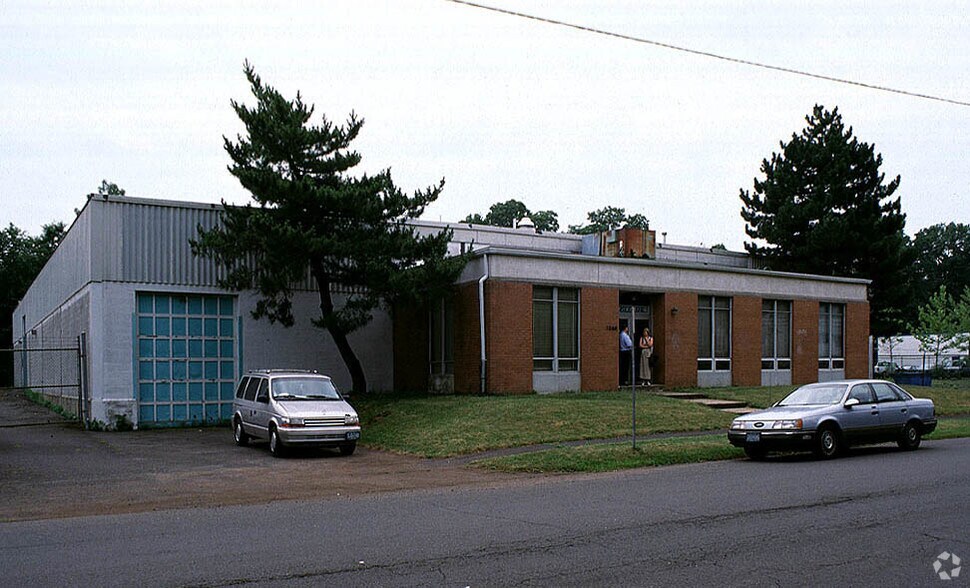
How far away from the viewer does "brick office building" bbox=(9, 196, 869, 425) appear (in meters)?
25.9

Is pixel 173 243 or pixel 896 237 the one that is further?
pixel 896 237

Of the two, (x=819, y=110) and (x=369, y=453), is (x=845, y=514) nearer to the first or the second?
(x=369, y=453)

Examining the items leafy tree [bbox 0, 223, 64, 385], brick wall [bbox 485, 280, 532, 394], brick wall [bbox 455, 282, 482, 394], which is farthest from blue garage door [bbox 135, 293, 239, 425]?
leafy tree [bbox 0, 223, 64, 385]

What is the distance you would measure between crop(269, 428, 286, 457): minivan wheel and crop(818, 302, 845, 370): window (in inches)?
872

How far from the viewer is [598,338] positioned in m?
27.7

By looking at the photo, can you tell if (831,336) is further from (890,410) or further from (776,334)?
(890,410)

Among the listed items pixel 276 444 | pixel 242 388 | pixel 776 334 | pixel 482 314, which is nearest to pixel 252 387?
pixel 242 388

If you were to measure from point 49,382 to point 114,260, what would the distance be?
44.3 ft

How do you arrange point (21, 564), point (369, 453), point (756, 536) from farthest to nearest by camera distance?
1. point (369, 453)
2. point (756, 536)
3. point (21, 564)

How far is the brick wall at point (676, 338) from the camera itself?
95.7ft

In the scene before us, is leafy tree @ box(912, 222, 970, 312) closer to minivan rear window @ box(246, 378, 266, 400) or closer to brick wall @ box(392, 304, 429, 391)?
brick wall @ box(392, 304, 429, 391)

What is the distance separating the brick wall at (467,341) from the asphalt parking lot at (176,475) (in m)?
5.89

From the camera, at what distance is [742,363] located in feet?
102

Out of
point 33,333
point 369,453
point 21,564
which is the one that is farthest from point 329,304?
point 33,333
